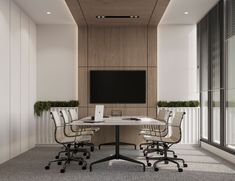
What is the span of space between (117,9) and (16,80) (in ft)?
9.37

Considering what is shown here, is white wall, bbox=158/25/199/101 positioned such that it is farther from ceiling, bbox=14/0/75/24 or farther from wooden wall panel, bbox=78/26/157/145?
ceiling, bbox=14/0/75/24

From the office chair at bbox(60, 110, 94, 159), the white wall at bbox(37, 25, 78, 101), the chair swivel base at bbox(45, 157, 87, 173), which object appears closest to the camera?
the chair swivel base at bbox(45, 157, 87, 173)

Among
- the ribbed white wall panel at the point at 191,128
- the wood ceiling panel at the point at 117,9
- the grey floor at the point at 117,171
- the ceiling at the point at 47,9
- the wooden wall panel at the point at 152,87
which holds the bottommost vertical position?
the grey floor at the point at 117,171

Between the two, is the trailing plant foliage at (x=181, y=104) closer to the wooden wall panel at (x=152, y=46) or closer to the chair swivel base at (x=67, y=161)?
the wooden wall panel at (x=152, y=46)

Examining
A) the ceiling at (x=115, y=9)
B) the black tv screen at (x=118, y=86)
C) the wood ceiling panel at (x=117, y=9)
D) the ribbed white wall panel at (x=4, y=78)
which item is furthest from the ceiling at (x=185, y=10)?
the ribbed white wall panel at (x=4, y=78)

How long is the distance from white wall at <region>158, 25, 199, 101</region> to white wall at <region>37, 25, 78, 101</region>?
2.50 metres

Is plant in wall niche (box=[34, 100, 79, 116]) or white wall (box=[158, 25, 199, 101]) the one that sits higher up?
white wall (box=[158, 25, 199, 101])

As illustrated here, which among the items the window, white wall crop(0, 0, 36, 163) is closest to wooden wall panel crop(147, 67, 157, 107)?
the window

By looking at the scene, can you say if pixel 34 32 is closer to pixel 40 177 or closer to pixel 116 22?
pixel 116 22

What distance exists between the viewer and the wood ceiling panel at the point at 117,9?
23.6 ft

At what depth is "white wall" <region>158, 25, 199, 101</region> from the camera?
9.59 metres

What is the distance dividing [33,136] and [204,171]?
16.4 ft

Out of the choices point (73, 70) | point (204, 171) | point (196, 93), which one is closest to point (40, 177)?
point (204, 171)

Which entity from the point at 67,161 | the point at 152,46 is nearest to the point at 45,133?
the point at 67,161
